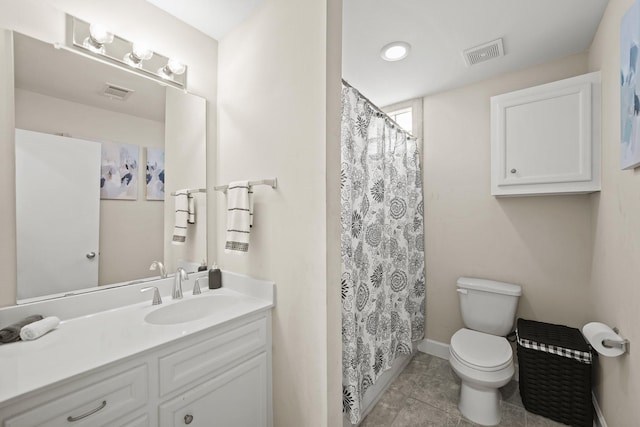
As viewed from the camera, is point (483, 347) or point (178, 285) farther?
point (483, 347)

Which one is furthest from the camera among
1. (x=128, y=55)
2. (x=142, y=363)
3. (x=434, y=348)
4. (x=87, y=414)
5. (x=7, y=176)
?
(x=434, y=348)

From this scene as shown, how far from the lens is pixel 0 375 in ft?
2.53

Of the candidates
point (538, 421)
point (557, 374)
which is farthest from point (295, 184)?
point (538, 421)


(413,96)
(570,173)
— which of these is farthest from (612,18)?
(413,96)

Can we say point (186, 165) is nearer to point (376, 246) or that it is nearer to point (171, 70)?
point (171, 70)

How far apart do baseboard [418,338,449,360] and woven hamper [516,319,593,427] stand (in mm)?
667

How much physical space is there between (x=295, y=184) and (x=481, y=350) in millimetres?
1667

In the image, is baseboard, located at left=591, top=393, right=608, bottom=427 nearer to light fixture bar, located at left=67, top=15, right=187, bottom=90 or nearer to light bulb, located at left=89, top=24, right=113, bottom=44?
light fixture bar, located at left=67, top=15, right=187, bottom=90

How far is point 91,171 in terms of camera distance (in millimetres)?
1265

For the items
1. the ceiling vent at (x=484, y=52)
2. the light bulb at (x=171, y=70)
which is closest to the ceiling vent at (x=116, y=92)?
the light bulb at (x=171, y=70)

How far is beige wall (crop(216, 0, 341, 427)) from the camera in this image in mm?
1219

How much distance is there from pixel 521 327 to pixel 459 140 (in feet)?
5.12

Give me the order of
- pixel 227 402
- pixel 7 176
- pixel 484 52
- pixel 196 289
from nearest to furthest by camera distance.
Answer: pixel 7 176
pixel 227 402
pixel 196 289
pixel 484 52

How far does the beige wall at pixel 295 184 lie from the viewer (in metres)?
1.22
